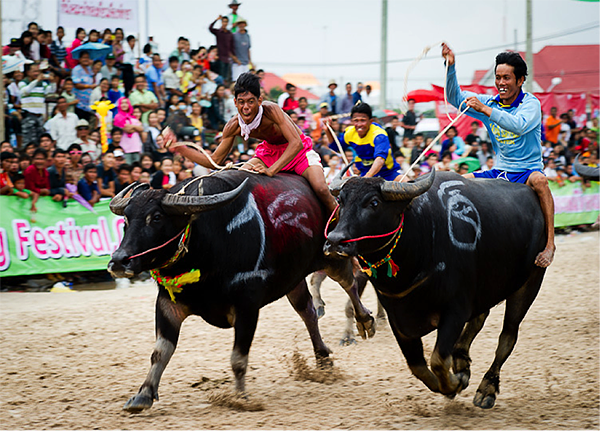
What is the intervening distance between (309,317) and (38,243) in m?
4.96

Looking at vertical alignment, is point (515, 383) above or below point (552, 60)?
below

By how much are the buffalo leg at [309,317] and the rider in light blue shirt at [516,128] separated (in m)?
1.67

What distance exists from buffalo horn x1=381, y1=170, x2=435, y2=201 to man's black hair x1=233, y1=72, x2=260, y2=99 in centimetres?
152

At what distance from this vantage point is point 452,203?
14.1ft

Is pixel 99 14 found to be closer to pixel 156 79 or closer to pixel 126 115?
pixel 156 79

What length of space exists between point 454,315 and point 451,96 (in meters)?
1.86

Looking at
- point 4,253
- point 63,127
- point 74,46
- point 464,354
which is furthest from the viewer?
point 74,46

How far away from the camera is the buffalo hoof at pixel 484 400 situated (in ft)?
14.6

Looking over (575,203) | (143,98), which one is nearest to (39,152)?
(143,98)

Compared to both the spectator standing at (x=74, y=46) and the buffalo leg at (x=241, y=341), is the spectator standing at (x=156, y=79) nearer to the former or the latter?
the spectator standing at (x=74, y=46)

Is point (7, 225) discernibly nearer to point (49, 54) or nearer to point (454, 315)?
point (49, 54)

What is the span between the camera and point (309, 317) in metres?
5.48

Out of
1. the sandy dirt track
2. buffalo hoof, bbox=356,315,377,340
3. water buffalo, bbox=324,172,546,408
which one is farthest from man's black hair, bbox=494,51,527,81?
buffalo hoof, bbox=356,315,377,340

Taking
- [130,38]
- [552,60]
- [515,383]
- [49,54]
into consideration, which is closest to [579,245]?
[515,383]
